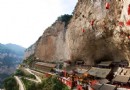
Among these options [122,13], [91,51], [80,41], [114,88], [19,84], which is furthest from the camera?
[19,84]

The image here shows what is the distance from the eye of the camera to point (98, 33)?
35438 mm

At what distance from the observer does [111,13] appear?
3247 centimetres

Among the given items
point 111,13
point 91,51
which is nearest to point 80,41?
point 91,51

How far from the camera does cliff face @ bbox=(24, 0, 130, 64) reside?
2989 centimetres

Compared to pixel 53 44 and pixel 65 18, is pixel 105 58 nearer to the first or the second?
pixel 65 18

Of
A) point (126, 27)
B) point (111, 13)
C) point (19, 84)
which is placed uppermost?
point (111, 13)

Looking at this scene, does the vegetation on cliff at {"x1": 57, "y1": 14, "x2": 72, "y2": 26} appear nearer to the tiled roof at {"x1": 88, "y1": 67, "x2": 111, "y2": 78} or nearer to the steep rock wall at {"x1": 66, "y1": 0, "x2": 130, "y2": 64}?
the steep rock wall at {"x1": 66, "y1": 0, "x2": 130, "y2": 64}

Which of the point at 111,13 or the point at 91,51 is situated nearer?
the point at 111,13

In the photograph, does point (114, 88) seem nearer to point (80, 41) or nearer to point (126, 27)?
point (126, 27)

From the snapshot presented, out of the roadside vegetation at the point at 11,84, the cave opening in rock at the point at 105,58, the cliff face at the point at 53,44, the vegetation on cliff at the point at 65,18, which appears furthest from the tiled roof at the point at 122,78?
the vegetation on cliff at the point at 65,18

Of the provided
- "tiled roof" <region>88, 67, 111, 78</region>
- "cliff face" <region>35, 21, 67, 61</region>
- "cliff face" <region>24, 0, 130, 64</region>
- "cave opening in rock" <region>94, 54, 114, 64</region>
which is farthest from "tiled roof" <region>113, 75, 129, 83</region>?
"cliff face" <region>35, 21, 67, 61</region>

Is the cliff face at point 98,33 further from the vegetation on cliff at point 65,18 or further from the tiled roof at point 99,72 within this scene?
the vegetation on cliff at point 65,18

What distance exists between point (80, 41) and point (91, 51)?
357cm

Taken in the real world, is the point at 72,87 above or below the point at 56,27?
below
